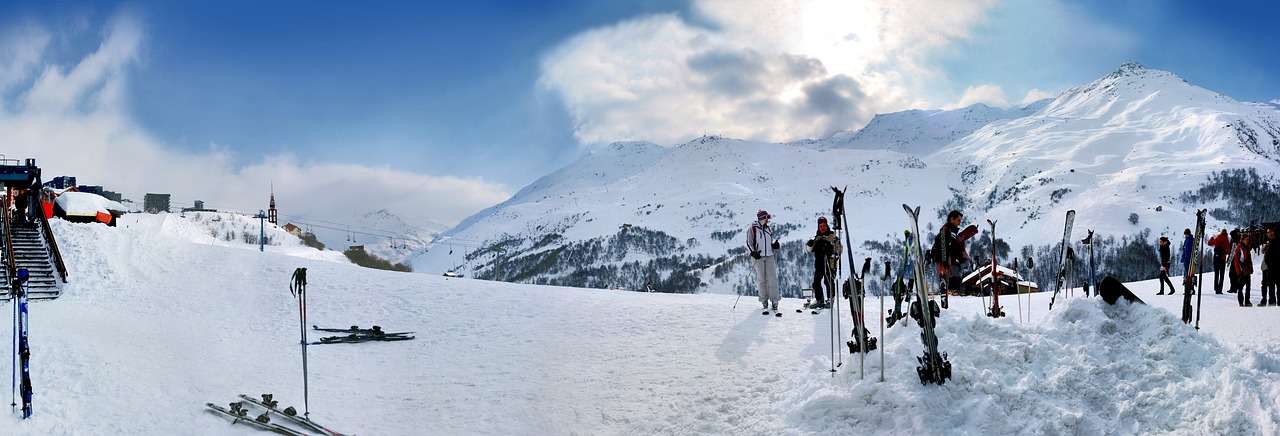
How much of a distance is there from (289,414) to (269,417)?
269mm

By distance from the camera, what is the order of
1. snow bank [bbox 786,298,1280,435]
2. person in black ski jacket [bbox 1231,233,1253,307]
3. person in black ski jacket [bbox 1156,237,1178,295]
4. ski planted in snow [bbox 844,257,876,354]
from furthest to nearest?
person in black ski jacket [bbox 1156,237,1178,295]
person in black ski jacket [bbox 1231,233,1253,307]
ski planted in snow [bbox 844,257,876,354]
snow bank [bbox 786,298,1280,435]

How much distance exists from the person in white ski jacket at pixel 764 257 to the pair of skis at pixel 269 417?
8.96m

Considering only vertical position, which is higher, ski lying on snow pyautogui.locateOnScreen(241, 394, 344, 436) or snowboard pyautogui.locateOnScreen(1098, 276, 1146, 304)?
snowboard pyautogui.locateOnScreen(1098, 276, 1146, 304)

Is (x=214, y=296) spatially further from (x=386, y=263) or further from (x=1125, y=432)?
(x=386, y=263)

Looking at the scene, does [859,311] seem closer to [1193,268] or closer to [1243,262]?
[1193,268]

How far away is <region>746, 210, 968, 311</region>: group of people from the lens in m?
13.4

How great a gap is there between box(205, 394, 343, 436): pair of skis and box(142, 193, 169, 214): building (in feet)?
337

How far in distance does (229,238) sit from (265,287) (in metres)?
72.5

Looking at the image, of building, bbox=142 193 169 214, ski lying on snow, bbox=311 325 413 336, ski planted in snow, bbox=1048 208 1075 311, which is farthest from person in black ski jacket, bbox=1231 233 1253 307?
building, bbox=142 193 169 214

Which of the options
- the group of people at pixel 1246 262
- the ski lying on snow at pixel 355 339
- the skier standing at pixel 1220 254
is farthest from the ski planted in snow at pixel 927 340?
the skier standing at pixel 1220 254

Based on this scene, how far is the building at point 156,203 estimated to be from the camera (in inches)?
3816

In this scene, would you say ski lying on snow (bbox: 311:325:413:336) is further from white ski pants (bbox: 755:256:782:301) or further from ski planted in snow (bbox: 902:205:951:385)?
ski planted in snow (bbox: 902:205:951:385)

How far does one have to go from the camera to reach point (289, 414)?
1053 cm

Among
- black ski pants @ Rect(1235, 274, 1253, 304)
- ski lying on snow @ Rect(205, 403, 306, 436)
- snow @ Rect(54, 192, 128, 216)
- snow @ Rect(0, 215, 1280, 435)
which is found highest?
snow @ Rect(54, 192, 128, 216)
